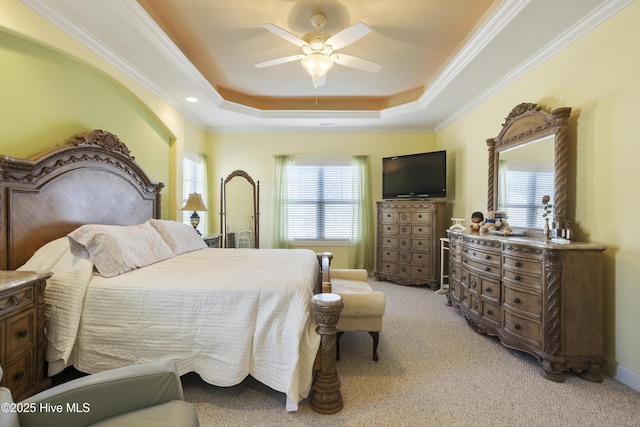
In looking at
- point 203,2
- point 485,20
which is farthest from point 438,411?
point 203,2

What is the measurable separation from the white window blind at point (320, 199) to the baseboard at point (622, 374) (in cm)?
359

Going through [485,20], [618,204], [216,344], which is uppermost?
[485,20]

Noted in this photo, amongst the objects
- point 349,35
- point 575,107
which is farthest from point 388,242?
point 349,35

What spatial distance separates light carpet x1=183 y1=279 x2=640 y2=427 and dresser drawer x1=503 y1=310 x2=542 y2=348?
21cm

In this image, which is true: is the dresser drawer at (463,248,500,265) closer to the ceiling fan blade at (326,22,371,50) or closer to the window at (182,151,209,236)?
the ceiling fan blade at (326,22,371,50)

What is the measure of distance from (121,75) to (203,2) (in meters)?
1.24

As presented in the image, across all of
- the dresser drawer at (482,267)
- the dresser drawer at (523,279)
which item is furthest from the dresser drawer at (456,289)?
the dresser drawer at (523,279)

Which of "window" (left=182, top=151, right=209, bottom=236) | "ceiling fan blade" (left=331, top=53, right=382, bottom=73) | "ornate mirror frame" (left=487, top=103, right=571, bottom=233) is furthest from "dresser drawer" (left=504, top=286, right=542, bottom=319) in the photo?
"window" (left=182, top=151, right=209, bottom=236)

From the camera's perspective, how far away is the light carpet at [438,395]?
5.48ft

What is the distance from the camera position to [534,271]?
2.21 meters

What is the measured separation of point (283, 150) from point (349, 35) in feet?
10.4

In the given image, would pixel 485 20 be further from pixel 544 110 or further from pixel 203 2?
pixel 203 2

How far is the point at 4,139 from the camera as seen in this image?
1938 millimetres

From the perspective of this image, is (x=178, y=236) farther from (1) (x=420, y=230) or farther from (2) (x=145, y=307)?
(1) (x=420, y=230)
